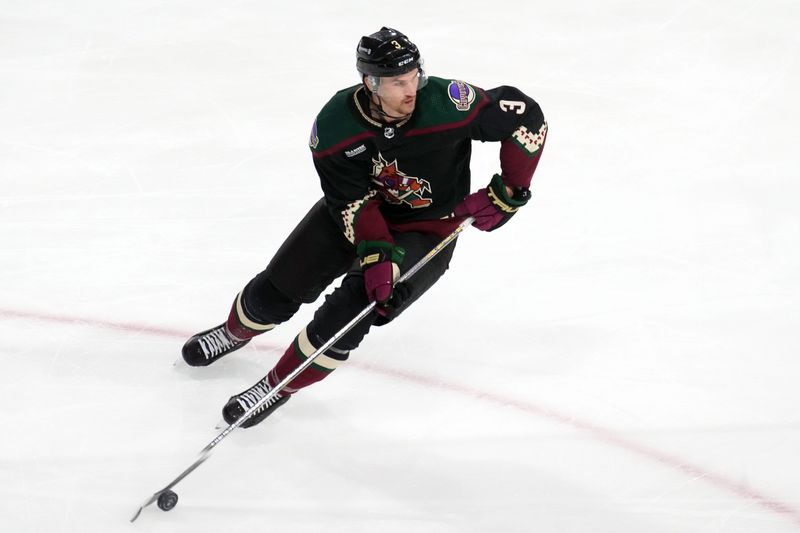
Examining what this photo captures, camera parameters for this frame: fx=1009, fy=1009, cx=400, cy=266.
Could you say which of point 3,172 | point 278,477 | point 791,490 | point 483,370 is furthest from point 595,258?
point 3,172

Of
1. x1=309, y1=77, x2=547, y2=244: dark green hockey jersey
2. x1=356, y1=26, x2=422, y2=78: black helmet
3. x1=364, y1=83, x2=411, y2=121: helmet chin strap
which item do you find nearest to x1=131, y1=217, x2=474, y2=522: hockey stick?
x1=309, y1=77, x2=547, y2=244: dark green hockey jersey

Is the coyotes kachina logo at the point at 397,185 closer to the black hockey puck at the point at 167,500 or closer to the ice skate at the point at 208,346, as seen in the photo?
the ice skate at the point at 208,346

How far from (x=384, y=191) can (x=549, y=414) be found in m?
0.92

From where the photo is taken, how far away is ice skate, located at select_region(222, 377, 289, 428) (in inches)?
122

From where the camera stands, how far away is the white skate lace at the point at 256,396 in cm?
310

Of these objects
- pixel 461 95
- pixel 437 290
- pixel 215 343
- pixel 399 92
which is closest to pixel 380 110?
pixel 399 92

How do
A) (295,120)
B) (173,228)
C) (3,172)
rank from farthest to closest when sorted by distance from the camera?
(295,120)
(3,172)
(173,228)

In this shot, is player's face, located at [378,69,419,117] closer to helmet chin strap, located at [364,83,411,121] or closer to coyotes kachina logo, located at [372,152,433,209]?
helmet chin strap, located at [364,83,411,121]

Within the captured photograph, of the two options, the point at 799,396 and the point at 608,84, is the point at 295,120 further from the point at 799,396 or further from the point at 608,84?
the point at 799,396

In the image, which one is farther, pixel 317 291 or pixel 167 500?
pixel 317 291

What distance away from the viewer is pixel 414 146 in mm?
2904

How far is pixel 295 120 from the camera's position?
16.5 ft

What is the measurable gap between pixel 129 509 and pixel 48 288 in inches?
50.2

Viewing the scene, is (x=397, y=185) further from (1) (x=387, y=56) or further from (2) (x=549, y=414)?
(2) (x=549, y=414)
